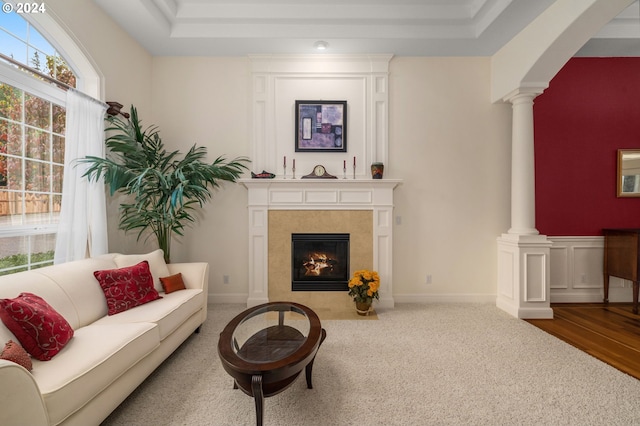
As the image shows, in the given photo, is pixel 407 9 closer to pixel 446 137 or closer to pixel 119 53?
pixel 446 137

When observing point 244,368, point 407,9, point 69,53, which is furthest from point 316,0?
point 244,368

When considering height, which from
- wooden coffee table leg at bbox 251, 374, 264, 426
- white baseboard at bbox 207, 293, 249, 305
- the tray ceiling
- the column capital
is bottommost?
white baseboard at bbox 207, 293, 249, 305

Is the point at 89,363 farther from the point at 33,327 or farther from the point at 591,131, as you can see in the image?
the point at 591,131

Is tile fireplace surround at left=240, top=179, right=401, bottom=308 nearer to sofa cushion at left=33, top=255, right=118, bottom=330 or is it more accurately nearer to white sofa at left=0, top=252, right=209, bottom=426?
white sofa at left=0, top=252, right=209, bottom=426

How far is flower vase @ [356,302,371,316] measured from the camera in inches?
139

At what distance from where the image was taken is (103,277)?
237 cm

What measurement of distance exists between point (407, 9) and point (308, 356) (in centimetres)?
384

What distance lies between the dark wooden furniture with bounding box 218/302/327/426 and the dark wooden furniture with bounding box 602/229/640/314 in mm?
4078

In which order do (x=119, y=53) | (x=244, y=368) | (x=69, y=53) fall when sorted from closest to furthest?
(x=244, y=368), (x=69, y=53), (x=119, y=53)

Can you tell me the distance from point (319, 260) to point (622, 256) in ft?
12.6

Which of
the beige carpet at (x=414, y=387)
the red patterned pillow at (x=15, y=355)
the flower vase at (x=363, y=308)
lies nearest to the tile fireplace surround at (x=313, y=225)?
the flower vase at (x=363, y=308)

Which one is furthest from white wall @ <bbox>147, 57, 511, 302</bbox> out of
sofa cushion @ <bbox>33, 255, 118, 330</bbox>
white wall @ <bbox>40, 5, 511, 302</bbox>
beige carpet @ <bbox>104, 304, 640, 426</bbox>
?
sofa cushion @ <bbox>33, 255, 118, 330</bbox>

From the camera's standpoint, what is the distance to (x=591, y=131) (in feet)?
12.9

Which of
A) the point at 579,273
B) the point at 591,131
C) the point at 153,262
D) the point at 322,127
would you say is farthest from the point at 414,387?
the point at 591,131
